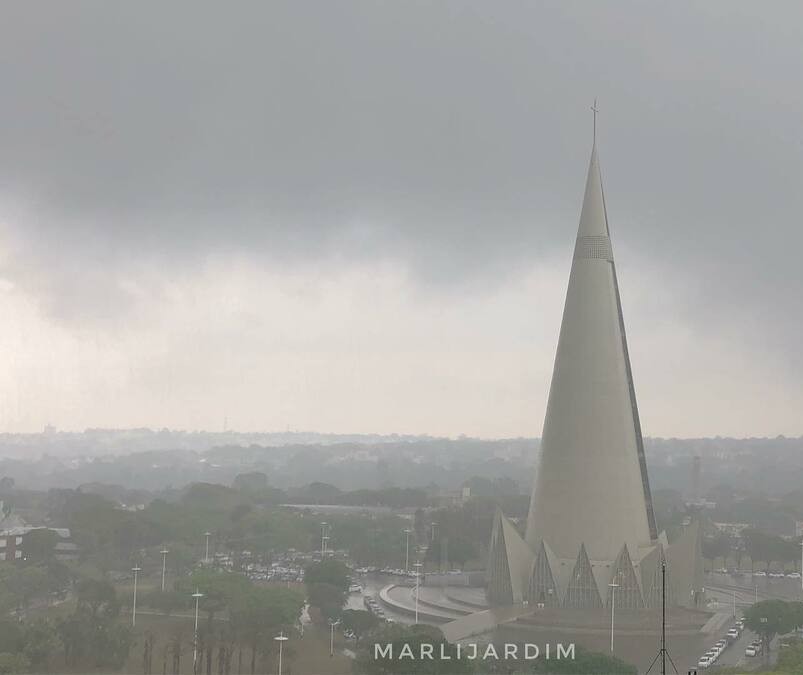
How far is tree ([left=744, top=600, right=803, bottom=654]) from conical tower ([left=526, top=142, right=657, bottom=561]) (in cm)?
251

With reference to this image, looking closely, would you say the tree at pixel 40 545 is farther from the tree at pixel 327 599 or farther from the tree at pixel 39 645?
the tree at pixel 39 645

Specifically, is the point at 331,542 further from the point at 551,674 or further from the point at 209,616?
the point at 551,674

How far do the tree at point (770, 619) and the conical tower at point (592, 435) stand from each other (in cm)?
251

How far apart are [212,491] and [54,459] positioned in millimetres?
12475

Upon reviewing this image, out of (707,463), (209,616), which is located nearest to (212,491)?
(707,463)

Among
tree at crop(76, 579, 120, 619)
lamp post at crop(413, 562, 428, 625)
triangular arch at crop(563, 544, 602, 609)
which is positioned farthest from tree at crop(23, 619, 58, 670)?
triangular arch at crop(563, 544, 602, 609)

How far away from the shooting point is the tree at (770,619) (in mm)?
17922

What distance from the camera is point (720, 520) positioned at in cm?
3422

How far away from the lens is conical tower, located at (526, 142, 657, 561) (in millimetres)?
20031

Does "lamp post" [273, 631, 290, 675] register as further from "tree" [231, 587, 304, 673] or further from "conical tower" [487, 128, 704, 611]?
"conical tower" [487, 128, 704, 611]

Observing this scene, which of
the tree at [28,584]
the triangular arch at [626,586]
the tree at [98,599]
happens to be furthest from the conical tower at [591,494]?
the tree at [28,584]

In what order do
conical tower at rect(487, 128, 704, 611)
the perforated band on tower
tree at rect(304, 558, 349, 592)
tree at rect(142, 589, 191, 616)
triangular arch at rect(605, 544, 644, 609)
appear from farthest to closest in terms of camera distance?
the perforated band on tower → tree at rect(304, 558, 349, 592) → conical tower at rect(487, 128, 704, 611) → triangular arch at rect(605, 544, 644, 609) → tree at rect(142, 589, 191, 616)

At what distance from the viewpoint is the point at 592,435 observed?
2034 centimetres

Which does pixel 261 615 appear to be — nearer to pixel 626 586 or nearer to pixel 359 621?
pixel 359 621
